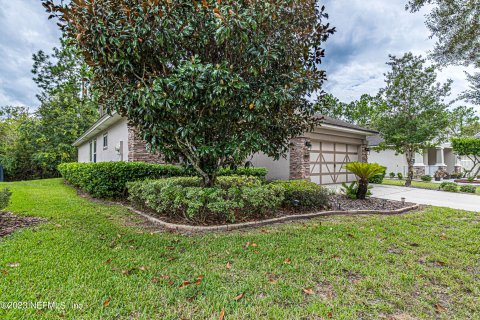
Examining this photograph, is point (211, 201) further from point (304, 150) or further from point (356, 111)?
point (356, 111)

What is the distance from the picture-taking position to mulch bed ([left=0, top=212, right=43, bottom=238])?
4.36 meters

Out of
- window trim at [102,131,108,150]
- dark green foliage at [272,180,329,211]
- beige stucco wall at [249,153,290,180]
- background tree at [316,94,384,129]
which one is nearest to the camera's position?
dark green foliage at [272,180,329,211]

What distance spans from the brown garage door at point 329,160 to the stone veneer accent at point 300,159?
911 millimetres

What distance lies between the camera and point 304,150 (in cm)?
1096

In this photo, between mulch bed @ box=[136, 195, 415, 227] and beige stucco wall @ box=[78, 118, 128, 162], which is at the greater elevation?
beige stucco wall @ box=[78, 118, 128, 162]

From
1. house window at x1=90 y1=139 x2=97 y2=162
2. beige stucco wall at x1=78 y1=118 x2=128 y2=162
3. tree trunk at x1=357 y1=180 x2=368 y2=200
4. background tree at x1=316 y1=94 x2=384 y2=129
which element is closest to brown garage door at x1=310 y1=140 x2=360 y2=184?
tree trunk at x1=357 y1=180 x2=368 y2=200

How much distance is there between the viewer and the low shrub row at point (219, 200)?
16.2ft

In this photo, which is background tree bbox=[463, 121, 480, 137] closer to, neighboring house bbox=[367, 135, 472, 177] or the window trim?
neighboring house bbox=[367, 135, 472, 177]

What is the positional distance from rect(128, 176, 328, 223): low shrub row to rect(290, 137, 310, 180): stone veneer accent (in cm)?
428

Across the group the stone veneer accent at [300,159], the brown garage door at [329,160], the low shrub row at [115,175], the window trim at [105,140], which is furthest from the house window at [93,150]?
the brown garage door at [329,160]

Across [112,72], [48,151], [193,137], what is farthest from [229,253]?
[48,151]

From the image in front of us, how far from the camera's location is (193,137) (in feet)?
16.4

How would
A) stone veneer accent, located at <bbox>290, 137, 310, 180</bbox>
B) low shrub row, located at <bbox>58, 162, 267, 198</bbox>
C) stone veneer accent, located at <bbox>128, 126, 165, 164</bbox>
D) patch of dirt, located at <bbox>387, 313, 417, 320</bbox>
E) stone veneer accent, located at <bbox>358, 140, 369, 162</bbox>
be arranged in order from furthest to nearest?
stone veneer accent, located at <bbox>358, 140, 369, 162</bbox>, stone veneer accent, located at <bbox>290, 137, 310, 180</bbox>, stone veneer accent, located at <bbox>128, 126, 165, 164</bbox>, low shrub row, located at <bbox>58, 162, 267, 198</bbox>, patch of dirt, located at <bbox>387, 313, 417, 320</bbox>

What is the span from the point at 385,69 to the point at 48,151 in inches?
995
